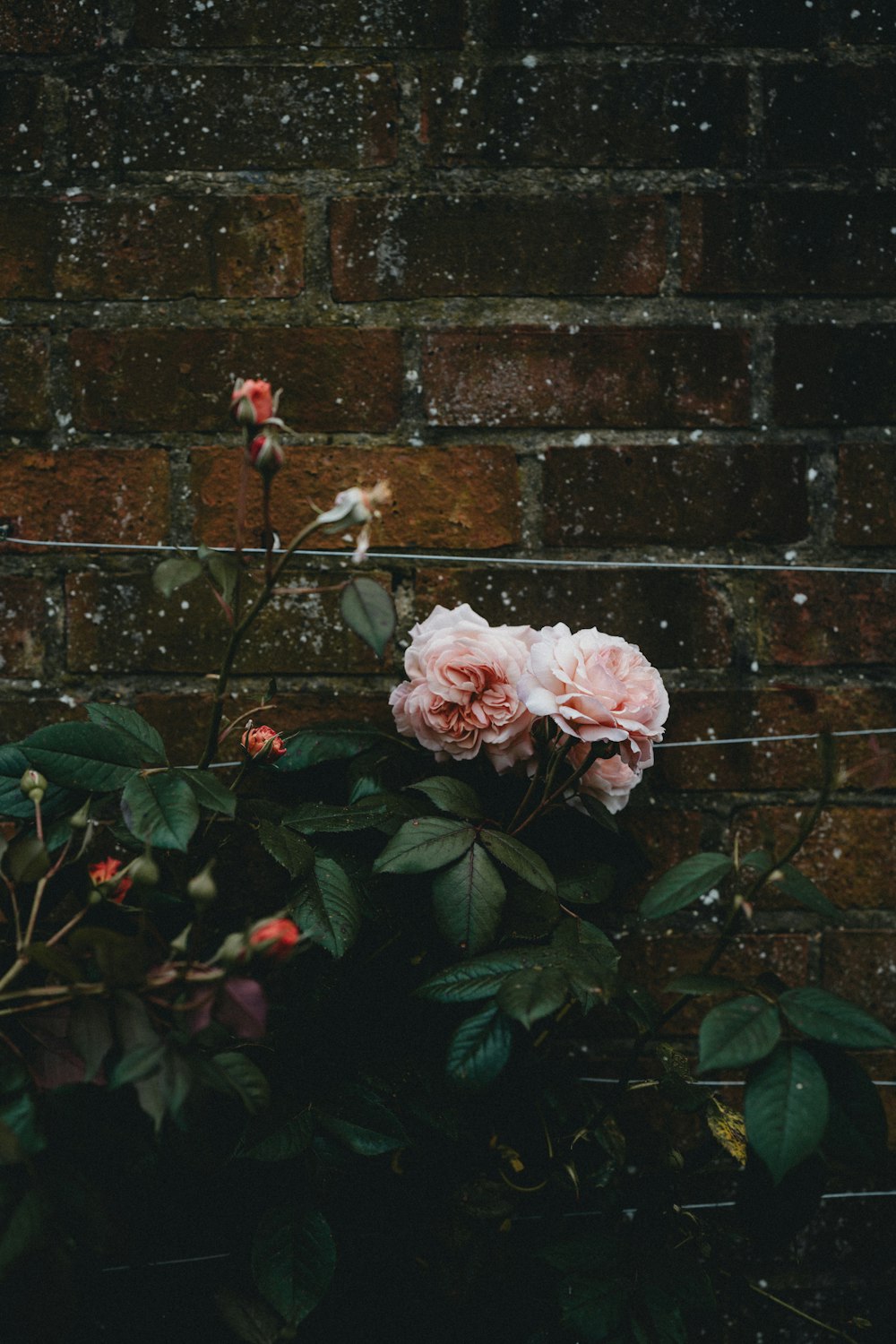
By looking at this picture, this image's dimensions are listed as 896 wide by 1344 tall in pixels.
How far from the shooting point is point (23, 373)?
32.0 inches

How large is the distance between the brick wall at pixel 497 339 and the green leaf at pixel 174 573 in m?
0.26

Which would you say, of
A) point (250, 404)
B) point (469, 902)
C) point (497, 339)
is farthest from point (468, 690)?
point (497, 339)

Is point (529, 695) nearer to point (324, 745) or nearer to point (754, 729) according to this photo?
point (324, 745)

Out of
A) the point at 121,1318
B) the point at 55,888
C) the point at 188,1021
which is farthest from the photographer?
the point at 121,1318

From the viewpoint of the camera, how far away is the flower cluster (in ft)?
2.09

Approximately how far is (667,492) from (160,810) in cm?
54

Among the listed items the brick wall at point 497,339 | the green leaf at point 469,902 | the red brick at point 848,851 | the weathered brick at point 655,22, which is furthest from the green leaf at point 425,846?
the weathered brick at point 655,22

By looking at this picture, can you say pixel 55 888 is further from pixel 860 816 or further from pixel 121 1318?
pixel 860 816

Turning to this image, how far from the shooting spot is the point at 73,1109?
522 millimetres

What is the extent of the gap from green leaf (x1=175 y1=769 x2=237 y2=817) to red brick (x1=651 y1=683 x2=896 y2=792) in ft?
1.38

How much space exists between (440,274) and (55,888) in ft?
2.03

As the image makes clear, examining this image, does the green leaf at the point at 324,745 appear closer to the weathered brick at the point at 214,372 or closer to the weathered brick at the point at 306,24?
the weathered brick at the point at 214,372

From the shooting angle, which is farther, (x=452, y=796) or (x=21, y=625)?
(x=21, y=625)

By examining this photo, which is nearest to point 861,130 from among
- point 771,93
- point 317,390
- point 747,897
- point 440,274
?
point 771,93
